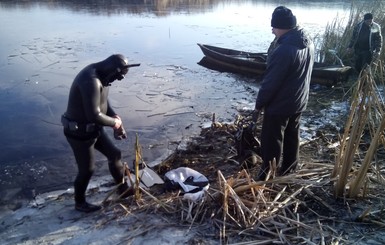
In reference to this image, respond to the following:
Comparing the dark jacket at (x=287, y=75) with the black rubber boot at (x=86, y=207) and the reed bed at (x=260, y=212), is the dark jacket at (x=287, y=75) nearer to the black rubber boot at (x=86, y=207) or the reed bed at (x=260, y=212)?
the reed bed at (x=260, y=212)

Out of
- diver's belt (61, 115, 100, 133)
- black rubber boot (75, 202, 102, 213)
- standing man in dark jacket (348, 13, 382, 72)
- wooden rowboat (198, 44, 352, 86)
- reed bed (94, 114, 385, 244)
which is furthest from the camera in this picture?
wooden rowboat (198, 44, 352, 86)

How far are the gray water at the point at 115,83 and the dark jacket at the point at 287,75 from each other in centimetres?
271

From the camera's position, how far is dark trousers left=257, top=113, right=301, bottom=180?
3.65 m

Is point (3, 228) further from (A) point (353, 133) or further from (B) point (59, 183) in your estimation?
(A) point (353, 133)

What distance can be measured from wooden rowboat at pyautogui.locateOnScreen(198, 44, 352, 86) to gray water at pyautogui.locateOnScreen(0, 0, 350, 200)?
1.43 ft

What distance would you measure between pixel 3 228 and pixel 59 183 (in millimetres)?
1277

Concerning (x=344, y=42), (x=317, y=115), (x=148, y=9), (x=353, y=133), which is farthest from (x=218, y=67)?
(x=148, y=9)

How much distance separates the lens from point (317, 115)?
7.19 metres

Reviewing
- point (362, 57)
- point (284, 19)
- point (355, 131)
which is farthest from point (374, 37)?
point (355, 131)

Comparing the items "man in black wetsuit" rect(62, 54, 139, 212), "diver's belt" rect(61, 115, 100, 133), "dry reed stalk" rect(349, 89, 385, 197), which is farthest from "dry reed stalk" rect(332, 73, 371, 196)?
"diver's belt" rect(61, 115, 100, 133)

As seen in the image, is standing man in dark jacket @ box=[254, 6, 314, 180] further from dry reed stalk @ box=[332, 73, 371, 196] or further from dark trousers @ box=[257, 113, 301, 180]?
dry reed stalk @ box=[332, 73, 371, 196]

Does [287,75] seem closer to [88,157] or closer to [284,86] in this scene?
[284,86]

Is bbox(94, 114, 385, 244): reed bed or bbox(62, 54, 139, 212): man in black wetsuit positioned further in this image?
bbox(62, 54, 139, 212): man in black wetsuit

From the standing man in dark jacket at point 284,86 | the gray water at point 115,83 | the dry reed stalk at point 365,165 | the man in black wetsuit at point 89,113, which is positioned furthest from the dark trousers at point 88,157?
the dry reed stalk at point 365,165
